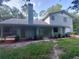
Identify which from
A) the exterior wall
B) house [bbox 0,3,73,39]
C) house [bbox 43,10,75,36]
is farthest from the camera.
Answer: the exterior wall

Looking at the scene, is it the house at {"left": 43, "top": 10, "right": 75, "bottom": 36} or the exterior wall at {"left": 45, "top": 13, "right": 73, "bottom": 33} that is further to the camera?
the exterior wall at {"left": 45, "top": 13, "right": 73, "bottom": 33}

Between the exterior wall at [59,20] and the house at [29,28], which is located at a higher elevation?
the exterior wall at [59,20]

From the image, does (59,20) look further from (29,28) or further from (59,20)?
(29,28)

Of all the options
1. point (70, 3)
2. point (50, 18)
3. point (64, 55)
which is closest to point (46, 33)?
point (50, 18)

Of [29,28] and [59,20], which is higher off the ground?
[59,20]

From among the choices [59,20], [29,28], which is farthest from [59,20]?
[29,28]

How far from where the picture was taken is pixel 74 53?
1012cm

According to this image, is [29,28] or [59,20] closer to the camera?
[29,28]

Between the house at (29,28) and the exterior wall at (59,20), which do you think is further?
the exterior wall at (59,20)

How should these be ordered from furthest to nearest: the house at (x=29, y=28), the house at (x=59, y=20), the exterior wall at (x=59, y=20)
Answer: the exterior wall at (x=59, y=20) → the house at (x=59, y=20) → the house at (x=29, y=28)

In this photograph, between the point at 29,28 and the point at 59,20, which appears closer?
the point at 29,28

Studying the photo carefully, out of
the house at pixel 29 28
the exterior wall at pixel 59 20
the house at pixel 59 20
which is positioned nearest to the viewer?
the house at pixel 29 28

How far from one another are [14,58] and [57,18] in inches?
949

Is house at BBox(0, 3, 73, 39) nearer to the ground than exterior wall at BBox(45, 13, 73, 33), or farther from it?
nearer to the ground
